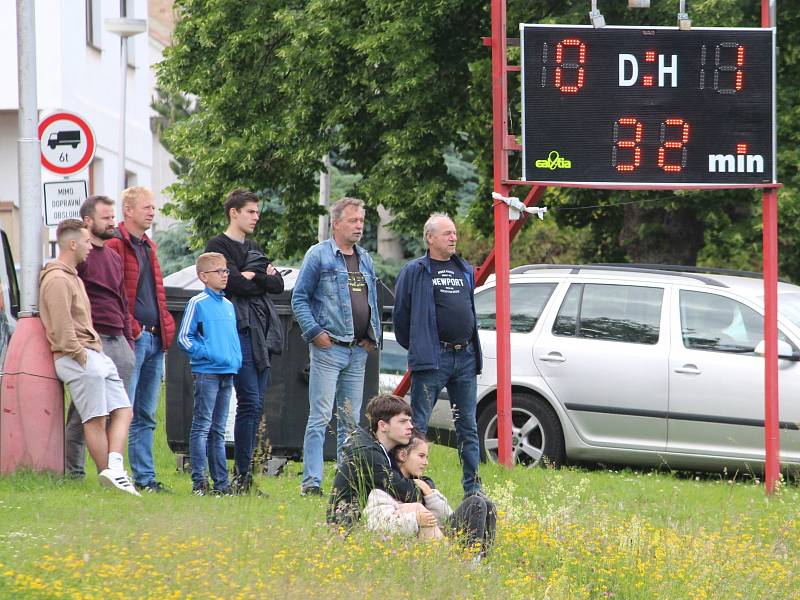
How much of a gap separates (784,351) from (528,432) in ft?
6.81

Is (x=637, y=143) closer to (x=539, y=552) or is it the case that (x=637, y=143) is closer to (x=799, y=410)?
(x=799, y=410)

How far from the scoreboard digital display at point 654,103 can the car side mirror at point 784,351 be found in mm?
1238

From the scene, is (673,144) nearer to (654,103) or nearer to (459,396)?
(654,103)

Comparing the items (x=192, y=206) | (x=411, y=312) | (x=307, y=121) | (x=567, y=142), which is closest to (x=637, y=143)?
(x=567, y=142)

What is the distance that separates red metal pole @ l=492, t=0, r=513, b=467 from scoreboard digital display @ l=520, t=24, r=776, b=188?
581mm

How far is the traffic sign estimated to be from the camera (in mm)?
12664

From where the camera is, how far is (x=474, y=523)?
7.34 meters

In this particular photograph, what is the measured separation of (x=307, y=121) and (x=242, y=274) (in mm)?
10695

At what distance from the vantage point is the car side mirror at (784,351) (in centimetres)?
1134

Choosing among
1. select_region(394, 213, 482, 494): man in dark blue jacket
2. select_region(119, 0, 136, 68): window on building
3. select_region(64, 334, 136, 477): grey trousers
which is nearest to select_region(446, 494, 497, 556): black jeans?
select_region(394, 213, 482, 494): man in dark blue jacket

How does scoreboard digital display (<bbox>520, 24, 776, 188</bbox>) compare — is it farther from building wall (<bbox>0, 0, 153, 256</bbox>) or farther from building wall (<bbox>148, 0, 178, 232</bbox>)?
building wall (<bbox>148, 0, 178, 232</bbox>)

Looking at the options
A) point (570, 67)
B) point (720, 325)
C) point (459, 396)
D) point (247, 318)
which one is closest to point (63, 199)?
point (247, 318)

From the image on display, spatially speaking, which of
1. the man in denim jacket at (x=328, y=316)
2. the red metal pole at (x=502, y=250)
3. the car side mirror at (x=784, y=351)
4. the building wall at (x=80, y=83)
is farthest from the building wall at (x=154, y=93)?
the man in denim jacket at (x=328, y=316)

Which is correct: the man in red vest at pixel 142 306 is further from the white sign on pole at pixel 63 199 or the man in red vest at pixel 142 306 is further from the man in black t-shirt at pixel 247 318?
the white sign on pole at pixel 63 199
